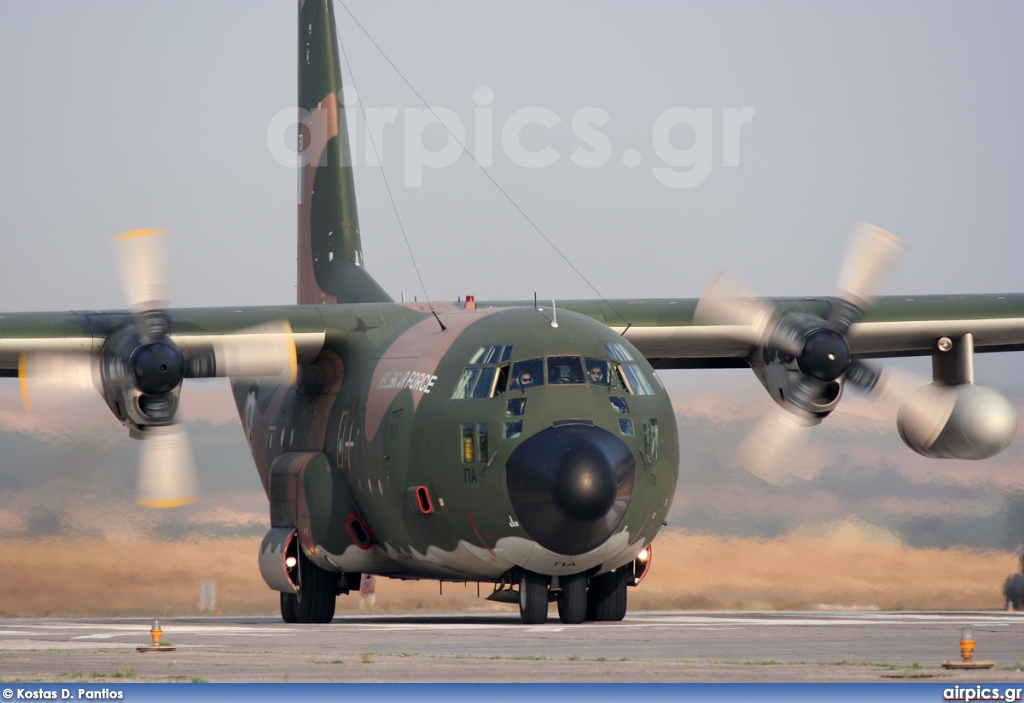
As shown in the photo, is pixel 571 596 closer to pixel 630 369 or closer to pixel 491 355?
pixel 630 369

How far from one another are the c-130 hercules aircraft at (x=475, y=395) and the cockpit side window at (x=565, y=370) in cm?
3

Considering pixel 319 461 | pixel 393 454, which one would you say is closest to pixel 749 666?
pixel 393 454

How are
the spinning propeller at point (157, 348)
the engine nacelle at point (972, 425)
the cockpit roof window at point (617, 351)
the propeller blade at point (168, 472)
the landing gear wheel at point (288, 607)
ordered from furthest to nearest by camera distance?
the engine nacelle at point (972, 425), the landing gear wheel at point (288, 607), the propeller blade at point (168, 472), the spinning propeller at point (157, 348), the cockpit roof window at point (617, 351)

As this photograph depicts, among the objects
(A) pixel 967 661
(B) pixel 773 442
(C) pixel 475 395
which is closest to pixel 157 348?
(C) pixel 475 395

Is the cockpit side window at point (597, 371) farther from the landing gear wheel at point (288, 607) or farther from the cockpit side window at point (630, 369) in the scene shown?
the landing gear wheel at point (288, 607)

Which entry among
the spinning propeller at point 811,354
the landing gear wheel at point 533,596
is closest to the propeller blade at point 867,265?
the spinning propeller at point 811,354

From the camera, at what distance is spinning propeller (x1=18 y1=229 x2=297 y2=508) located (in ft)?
57.7

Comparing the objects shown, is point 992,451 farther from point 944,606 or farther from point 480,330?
point 480,330

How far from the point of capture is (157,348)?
17.4 meters

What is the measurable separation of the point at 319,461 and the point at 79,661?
7.62m

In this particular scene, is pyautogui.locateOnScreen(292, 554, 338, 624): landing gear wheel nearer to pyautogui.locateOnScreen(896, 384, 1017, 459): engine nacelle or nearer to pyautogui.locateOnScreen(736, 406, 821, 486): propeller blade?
pyautogui.locateOnScreen(736, 406, 821, 486): propeller blade

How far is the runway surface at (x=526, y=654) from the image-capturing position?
969 cm

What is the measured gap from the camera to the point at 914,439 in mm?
20906

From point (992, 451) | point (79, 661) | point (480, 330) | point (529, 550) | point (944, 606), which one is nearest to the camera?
point (79, 661)
